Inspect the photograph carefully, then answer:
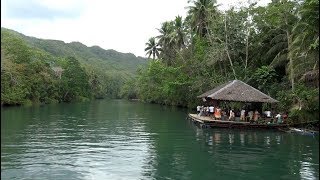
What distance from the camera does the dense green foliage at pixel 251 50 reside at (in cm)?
2605

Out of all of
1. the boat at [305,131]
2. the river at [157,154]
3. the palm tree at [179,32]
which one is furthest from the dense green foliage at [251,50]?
the river at [157,154]

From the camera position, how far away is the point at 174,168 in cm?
1552

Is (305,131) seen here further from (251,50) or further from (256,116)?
(251,50)

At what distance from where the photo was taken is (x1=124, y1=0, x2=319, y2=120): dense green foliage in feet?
85.5

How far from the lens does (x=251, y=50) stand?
45438 millimetres

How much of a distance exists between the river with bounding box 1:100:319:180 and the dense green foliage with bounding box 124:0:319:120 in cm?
516

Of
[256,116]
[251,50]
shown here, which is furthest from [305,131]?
[251,50]

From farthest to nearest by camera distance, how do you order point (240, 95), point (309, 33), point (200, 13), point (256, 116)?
1. point (200, 13)
2. point (240, 95)
3. point (256, 116)
4. point (309, 33)

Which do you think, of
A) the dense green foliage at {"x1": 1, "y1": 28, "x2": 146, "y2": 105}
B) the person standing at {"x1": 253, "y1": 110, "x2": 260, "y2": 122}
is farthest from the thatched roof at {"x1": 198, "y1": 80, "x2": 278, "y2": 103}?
the dense green foliage at {"x1": 1, "y1": 28, "x2": 146, "y2": 105}

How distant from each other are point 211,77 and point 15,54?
34084 millimetres

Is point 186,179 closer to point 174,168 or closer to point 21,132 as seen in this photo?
point 174,168

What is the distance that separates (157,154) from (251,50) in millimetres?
29933

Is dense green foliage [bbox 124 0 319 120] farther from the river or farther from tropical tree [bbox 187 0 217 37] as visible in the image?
the river

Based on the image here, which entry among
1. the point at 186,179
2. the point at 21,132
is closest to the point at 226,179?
the point at 186,179
